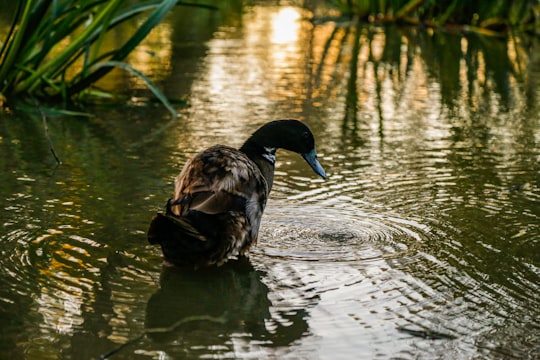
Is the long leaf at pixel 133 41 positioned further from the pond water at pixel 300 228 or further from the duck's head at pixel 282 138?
the duck's head at pixel 282 138

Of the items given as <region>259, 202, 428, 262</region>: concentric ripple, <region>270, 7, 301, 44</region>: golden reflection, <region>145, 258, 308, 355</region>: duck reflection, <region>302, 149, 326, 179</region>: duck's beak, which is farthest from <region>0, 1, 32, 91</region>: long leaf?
<region>270, 7, 301, 44</region>: golden reflection

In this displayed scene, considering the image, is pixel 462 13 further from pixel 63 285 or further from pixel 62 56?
pixel 63 285

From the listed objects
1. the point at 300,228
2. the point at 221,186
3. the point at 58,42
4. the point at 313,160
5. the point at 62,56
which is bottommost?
the point at 300,228

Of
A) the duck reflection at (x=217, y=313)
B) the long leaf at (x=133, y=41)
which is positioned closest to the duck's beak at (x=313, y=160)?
the duck reflection at (x=217, y=313)

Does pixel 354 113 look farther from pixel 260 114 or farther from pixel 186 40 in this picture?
pixel 186 40

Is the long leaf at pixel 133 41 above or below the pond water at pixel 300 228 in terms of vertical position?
above

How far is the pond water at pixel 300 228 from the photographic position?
4.00m

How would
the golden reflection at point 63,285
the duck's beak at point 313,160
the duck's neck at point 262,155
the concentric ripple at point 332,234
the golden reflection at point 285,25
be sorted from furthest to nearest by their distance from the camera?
the golden reflection at point 285,25
the duck's beak at point 313,160
the duck's neck at point 262,155
the concentric ripple at point 332,234
the golden reflection at point 63,285

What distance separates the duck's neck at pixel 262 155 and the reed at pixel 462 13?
1028cm

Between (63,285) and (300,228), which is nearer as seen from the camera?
(63,285)

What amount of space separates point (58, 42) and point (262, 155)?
3150 mm

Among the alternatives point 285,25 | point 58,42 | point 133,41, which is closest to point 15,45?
point 58,42

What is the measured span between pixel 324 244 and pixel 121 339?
1586 mm

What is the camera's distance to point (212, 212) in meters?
4.61
